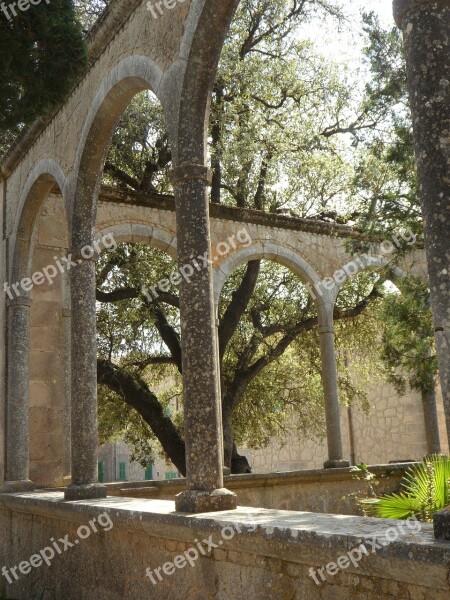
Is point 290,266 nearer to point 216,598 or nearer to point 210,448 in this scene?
point 210,448

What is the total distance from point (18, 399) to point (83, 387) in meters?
1.76

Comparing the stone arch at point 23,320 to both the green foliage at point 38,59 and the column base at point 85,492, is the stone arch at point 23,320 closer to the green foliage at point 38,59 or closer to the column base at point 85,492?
the column base at point 85,492

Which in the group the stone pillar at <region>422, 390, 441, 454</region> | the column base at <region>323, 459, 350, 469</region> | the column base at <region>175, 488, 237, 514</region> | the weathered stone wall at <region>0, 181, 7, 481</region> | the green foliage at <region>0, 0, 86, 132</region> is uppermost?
the green foliage at <region>0, 0, 86, 132</region>

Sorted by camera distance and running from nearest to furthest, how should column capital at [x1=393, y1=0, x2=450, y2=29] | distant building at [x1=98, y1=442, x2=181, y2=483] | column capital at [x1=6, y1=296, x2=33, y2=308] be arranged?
column capital at [x1=393, y1=0, x2=450, y2=29] → column capital at [x1=6, y1=296, x2=33, y2=308] → distant building at [x1=98, y1=442, x2=181, y2=483]

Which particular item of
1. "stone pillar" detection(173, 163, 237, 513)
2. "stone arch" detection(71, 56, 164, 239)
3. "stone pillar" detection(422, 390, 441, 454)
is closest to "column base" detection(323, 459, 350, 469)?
"stone pillar" detection(422, 390, 441, 454)

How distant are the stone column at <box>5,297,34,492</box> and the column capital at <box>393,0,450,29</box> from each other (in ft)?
18.8

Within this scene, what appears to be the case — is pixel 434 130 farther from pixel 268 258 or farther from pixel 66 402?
pixel 268 258

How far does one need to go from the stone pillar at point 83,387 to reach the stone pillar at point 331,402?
181 inches

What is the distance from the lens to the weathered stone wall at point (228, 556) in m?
2.46

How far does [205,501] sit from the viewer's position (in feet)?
13.0

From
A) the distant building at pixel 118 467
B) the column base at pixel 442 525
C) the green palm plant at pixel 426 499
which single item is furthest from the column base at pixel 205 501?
the distant building at pixel 118 467

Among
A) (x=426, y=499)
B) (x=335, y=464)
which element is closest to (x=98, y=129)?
(x=426, y=499)

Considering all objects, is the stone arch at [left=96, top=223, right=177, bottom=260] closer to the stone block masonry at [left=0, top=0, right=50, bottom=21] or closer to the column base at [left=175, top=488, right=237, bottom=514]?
the stone block masonry at [left=0, top=0, right=50, bottom=21]

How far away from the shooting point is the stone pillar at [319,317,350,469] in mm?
9680
